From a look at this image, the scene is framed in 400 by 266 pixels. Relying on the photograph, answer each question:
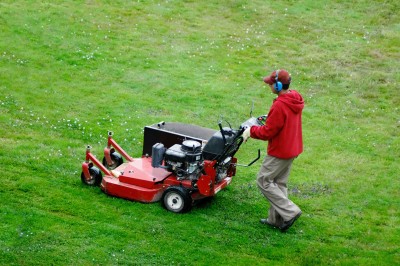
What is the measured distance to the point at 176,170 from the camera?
955cm

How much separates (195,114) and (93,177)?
419cm

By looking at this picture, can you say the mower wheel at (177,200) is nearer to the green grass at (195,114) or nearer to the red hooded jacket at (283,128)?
the green grass at (195,114)

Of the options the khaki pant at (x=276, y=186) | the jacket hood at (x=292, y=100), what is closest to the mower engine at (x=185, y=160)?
the khaki pant at (x=276, y=186)

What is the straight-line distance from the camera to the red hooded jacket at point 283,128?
28.6ft

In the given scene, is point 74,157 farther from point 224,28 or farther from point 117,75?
point 224,28

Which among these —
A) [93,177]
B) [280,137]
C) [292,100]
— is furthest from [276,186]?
[93,177]

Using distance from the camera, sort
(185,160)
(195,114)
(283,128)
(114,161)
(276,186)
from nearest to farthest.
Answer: (283,128) < (276,186) < (185,160) < (114,161) < (195,114)

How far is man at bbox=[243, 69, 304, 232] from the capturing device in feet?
28.7

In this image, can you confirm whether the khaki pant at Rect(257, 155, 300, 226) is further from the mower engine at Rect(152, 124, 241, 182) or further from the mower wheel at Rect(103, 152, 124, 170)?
the mower wheel at Rect(103, 152, 124, 170)

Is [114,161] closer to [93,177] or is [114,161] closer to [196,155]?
[93,177]

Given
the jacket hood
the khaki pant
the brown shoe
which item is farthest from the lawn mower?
the brown shoe

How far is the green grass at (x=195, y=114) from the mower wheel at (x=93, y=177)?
0.44 ft

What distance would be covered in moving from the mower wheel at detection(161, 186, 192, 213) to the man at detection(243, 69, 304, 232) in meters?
1.05

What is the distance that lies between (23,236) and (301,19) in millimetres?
13541
